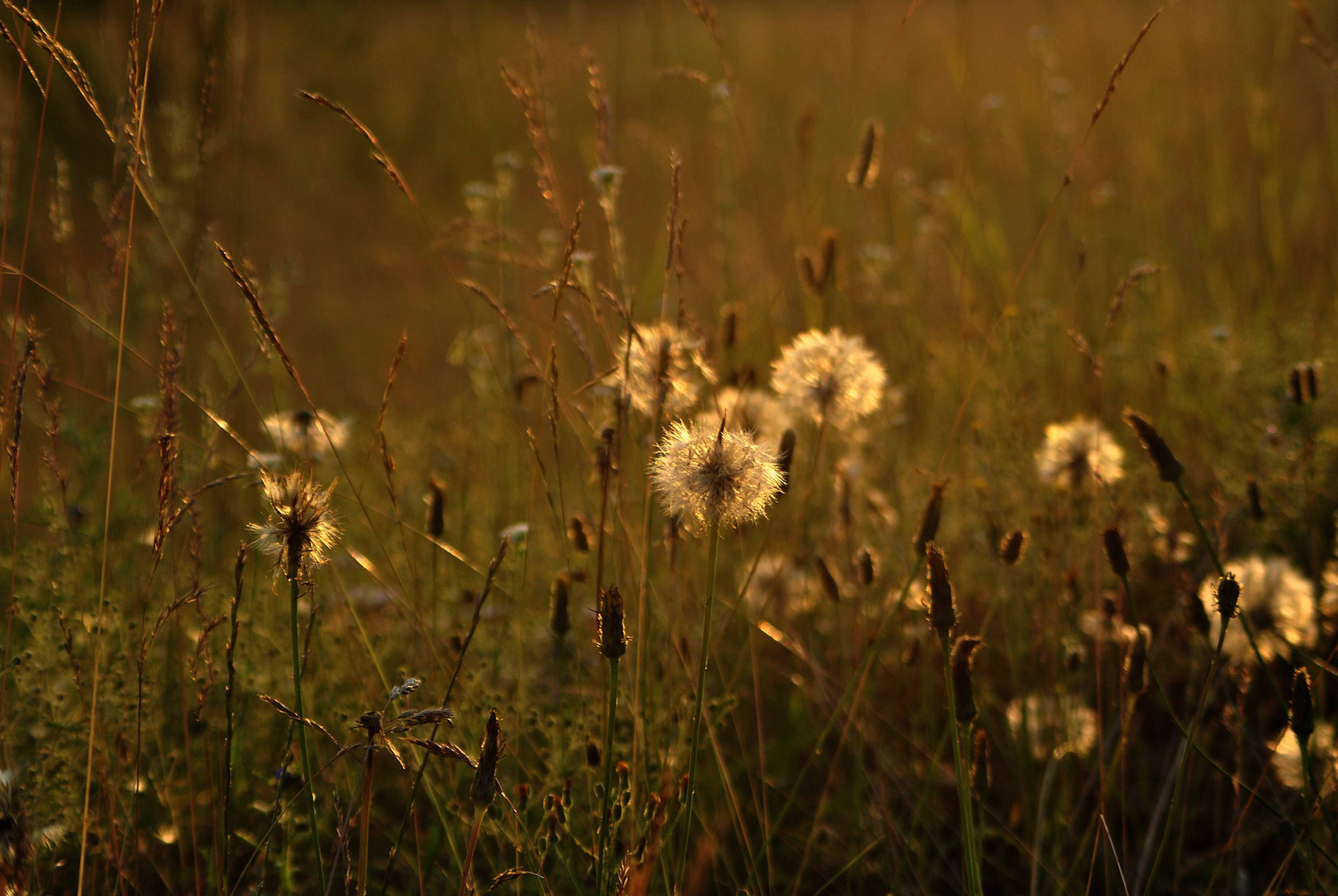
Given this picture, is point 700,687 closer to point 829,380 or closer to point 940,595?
point 940,595

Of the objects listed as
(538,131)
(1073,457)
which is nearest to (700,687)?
(538,131)

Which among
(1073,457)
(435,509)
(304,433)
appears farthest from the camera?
(304,433)

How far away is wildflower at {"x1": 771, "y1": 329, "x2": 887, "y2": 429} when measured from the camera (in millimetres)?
1364

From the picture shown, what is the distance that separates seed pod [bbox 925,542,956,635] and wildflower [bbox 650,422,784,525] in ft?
0.60

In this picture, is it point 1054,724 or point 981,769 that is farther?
point 1054,724

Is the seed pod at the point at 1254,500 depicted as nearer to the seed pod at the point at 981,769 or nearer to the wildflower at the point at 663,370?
the seed pod at the point at 981,769

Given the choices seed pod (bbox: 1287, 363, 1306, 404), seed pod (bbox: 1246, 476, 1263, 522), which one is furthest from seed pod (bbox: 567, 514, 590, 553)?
seed pod (bbox: 1287, 363, 1306, 404)

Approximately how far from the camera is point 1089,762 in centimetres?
156

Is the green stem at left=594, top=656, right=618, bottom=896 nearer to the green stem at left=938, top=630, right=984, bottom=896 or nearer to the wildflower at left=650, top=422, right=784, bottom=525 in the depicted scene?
the wildflower at left=650, top=422, right=784, bottom=525

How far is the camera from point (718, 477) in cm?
99

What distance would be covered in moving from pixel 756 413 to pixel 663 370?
0.55 meters

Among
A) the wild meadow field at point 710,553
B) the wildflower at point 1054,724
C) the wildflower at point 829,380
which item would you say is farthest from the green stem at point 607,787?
the wildflower at point 1054,724

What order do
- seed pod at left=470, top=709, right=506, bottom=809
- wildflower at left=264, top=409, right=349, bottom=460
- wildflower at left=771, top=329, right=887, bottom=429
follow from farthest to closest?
wildflower at left=264, top=409, right=349, bottom=460, wildflower at left=771, top=329, right=887, bottom=429, seed pod at left=470, top=709, right=506, bottom=809

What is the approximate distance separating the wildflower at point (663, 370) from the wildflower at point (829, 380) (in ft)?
0.46
